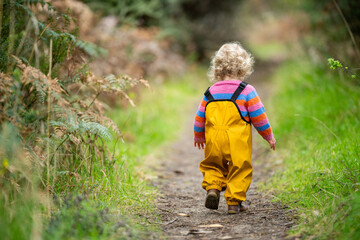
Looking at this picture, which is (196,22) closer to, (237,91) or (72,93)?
(72,93)

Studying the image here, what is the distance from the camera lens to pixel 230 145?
3.44 meters

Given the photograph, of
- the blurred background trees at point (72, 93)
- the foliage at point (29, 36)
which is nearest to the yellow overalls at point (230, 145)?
the blurred background trees at point (72, 93)

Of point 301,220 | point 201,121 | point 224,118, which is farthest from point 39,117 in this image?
point 301,220

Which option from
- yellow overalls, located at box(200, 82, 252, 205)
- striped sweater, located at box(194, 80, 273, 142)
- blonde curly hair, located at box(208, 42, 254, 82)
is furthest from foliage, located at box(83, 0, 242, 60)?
yellow overalls, located at box(200, 82, 252, 205)

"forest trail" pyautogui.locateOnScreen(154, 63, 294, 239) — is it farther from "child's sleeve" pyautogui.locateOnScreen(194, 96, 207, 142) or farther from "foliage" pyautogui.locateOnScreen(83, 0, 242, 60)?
"foliage" pyautogui.locateOnScreen(83, 0, 242, 60)

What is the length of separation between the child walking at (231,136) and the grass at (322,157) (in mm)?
557

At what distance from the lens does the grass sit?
105 inches

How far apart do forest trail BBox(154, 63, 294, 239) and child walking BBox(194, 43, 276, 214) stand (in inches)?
6.9

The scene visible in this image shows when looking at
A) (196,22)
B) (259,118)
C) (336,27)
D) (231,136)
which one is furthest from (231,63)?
(196,22)

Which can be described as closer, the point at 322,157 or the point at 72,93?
the point at 322,157

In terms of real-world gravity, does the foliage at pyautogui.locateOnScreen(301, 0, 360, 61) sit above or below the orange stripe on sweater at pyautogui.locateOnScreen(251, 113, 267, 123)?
above

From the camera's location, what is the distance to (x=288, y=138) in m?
5.74

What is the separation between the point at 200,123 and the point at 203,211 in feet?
2.88

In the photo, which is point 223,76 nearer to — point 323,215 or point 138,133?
point 323,215
